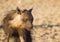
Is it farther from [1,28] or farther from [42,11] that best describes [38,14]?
[1,28]

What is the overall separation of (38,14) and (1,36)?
2.48ft

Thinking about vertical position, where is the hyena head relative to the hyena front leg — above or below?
above

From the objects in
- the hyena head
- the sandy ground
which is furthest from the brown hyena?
the sandy ground

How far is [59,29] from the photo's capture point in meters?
2.68

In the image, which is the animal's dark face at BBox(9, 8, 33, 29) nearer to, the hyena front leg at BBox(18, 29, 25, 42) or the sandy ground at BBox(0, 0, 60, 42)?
the hyena front leg at BBox(18, 29, 25, 42)

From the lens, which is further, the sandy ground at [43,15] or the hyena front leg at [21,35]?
the sandy ground at [43,15]

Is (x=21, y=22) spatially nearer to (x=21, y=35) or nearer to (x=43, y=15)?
(x=21, y=35)

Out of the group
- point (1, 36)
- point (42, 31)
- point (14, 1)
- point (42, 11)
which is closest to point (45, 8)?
point (42, 11)

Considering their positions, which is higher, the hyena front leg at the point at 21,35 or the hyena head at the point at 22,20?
the hyena head at the point at 22,20

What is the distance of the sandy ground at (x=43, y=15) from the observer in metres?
2.53

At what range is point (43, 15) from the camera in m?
3.04

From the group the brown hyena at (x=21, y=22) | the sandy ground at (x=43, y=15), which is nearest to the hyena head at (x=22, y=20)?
the brown hyena at (x=21, y=22)

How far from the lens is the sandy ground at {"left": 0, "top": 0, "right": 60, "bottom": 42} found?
2.53 metres

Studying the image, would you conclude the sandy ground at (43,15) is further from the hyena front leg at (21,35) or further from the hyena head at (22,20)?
the hyena head at (22,20)
